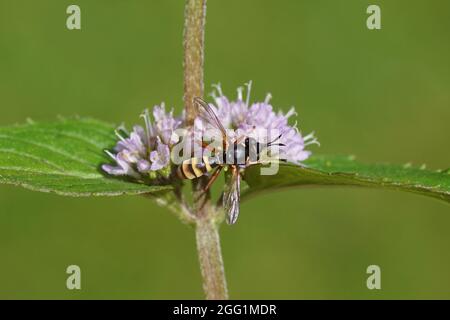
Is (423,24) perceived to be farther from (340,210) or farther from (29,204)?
(29,204)

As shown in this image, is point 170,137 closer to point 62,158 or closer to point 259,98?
point 62,158

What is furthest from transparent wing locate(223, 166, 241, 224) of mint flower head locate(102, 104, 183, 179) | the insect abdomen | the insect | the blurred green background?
the blurred green background

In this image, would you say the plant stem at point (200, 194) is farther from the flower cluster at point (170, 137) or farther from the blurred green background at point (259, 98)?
the blurred green background at point (259, 98)

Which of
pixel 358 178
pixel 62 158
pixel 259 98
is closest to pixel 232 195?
pixel 358 178

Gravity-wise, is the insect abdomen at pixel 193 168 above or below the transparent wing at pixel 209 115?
below

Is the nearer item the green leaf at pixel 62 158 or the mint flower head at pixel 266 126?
the green leaf at pixel 62 158

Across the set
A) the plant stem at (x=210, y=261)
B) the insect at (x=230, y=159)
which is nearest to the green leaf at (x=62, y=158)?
the insect at (x=230, y=159)
